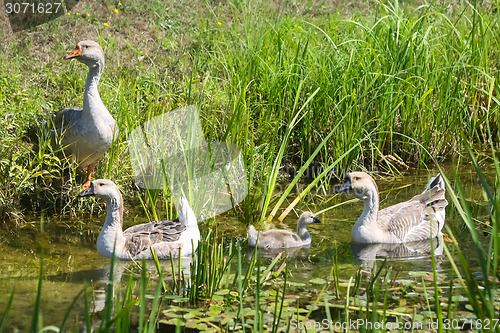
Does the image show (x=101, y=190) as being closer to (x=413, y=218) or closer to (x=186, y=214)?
(x=186, y=214)

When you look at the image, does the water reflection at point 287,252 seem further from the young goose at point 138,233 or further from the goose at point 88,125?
the goose at point 88,125

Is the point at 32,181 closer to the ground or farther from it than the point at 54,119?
closer to the ground

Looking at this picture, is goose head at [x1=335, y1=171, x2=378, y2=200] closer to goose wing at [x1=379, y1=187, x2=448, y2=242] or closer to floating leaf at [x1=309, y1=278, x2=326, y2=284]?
goose wing at [x1=379, y1=187, x2=448, y2=242]

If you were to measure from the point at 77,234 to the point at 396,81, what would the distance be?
174 inches

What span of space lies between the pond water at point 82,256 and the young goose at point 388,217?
198mm

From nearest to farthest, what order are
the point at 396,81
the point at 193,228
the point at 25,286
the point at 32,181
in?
the point at 25,286
the point at 193,228
the point at 32,181
the point at 396,81

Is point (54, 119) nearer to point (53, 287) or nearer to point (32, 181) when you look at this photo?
point (32, 181)

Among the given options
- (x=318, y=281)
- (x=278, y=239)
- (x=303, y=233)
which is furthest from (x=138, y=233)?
(x=318, y=281)

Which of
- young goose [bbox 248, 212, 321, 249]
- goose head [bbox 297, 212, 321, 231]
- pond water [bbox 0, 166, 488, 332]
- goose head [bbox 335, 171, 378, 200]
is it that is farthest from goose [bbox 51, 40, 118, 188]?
goose head [bbox 335, 171, 378, 200]

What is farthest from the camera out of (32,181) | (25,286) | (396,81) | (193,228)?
(396,81)

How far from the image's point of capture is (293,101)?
332 inches

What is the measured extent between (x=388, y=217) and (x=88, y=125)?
3396 mm

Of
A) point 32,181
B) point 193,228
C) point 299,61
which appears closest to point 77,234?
point 32,181

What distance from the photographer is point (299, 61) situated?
8.20 m
